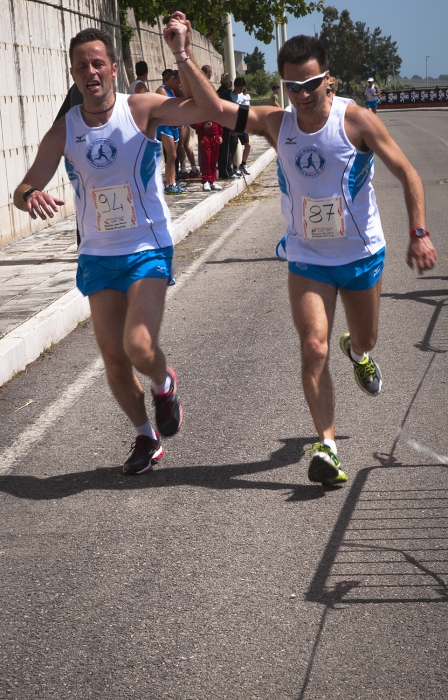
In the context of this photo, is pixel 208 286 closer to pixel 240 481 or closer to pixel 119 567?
pixel 240 481

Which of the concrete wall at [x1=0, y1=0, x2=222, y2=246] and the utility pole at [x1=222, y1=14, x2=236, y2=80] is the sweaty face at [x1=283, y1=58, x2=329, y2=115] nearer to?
the concrete wall at [x1=0, y1=0, x2=222, y2=246]

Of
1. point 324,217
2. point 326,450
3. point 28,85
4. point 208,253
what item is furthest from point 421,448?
point 28,85

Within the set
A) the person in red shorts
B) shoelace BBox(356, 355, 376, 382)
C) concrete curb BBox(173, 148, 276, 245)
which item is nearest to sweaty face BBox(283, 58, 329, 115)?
shoelace BBox(356, 355, 376, 382)

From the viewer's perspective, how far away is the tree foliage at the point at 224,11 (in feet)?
A: 65.6

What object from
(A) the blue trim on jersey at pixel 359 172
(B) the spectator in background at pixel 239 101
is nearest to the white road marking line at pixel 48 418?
(A) the blue trim on jersey at pixel 359 172

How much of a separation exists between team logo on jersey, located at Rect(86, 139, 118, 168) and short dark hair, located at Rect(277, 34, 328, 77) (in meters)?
0.91

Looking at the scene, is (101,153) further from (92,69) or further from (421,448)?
(421,448)

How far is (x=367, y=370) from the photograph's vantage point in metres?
5.35

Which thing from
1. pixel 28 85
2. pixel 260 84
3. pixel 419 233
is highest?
pixel 260 84

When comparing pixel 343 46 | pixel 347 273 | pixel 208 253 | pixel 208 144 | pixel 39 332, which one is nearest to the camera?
pixel 347 273

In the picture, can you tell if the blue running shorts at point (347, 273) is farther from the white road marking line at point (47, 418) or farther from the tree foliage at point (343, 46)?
the tree foliage at point (343, 46)

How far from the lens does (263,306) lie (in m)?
8.57

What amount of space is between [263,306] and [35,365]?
2.45 metres

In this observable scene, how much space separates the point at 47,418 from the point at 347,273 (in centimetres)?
217
